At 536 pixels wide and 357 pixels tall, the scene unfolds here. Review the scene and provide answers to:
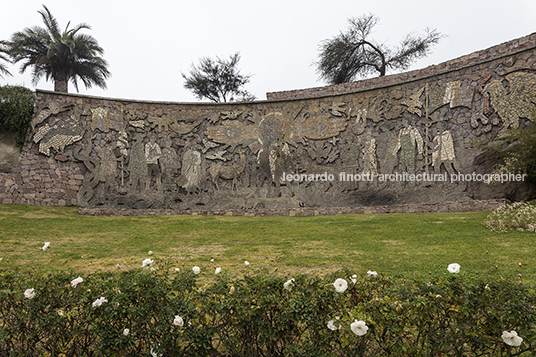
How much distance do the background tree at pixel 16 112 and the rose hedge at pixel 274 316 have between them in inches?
611

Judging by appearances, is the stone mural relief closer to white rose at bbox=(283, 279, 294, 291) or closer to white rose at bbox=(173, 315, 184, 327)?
white rose at bbox=(283, 279, 294, 291)

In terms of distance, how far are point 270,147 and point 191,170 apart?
3.86 meters

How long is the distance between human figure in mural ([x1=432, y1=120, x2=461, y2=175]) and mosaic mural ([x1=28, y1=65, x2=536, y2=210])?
34 mm

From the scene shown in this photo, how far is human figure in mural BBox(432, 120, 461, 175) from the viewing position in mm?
12008

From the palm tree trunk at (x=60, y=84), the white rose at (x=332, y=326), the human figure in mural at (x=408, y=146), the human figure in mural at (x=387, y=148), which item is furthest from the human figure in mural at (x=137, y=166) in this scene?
the white rose at (x=332, y=326)

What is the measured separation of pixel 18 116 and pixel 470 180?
1904cm

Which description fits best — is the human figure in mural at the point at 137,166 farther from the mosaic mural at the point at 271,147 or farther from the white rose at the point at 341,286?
the white rose at the point at 341,286

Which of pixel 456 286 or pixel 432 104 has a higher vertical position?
pixel 432 104

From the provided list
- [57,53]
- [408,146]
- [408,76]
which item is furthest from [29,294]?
[57,53]

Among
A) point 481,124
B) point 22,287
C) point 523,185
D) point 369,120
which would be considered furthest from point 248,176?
point 22,287

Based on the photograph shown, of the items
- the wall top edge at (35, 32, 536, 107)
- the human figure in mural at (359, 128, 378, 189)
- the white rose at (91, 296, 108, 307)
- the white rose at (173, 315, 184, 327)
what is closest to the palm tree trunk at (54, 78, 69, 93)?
the wall top edge at (35, 32, 536, 107)

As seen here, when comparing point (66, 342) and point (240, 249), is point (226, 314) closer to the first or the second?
point (66, 342)

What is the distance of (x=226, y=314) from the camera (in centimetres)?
227

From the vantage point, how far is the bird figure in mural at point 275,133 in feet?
48.6
